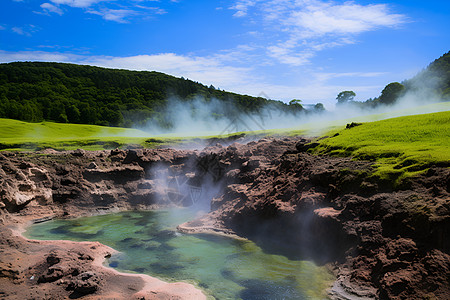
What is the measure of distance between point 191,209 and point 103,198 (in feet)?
19.5

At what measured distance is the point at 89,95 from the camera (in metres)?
87.3

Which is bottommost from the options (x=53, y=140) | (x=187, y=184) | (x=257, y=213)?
(x=257, y=213)

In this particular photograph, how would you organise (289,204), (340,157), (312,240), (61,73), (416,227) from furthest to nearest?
(61,73)
(340,157)
(289,204)
(312,240)
(416,227)

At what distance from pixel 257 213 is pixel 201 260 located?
419 cm

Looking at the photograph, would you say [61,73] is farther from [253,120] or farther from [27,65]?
[253,120]

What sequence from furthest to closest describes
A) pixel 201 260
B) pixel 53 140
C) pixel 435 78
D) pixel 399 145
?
pixel 435 78
pixel 53 140
pixel 399 145
pixel 201 260

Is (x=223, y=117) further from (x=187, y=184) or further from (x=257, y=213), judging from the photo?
(x=257, y=213)

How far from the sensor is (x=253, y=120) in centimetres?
7588

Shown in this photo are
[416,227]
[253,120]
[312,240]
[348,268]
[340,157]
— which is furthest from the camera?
[253,120]

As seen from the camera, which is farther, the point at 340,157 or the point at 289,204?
the point at 340,157

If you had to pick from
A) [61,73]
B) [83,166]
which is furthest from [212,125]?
[83,166]

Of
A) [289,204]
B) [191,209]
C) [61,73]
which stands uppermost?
[61,73]

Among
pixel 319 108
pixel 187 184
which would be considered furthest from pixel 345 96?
pixel 187 184

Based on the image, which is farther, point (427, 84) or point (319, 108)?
point (319, 108)
